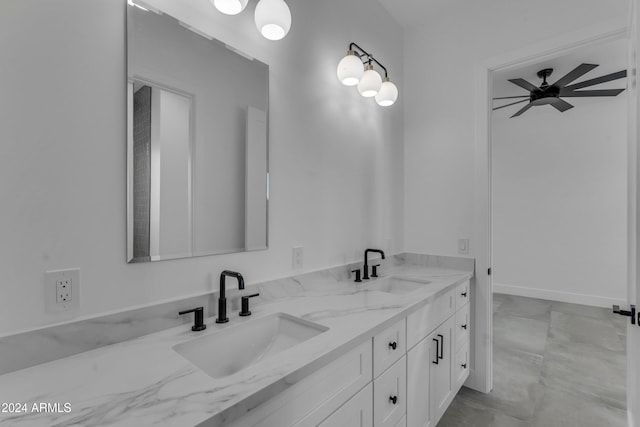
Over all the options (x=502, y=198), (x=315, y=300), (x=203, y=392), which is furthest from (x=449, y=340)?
(x=502, y=198)

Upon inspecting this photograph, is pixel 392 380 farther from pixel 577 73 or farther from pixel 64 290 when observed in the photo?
pixel 577 73

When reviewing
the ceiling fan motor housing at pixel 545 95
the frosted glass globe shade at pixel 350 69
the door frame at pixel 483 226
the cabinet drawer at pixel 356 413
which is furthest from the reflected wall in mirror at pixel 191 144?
the ceiling fan motor housing at pixel 545 95

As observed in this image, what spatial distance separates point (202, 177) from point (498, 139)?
4925mm

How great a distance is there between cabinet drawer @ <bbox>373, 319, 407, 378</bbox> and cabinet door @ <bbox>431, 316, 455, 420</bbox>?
39 centimetres

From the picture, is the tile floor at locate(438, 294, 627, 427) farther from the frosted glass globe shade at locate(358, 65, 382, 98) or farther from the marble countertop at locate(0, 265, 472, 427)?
the frosted glass globe shade at locate(358, 65, 382, 98)

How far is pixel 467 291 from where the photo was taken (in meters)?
2.14

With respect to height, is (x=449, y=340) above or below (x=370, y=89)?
below

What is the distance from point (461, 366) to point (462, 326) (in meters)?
0.26

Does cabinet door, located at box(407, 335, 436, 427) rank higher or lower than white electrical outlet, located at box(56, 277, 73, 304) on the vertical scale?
lower

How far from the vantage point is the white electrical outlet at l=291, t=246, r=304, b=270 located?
1.62 m

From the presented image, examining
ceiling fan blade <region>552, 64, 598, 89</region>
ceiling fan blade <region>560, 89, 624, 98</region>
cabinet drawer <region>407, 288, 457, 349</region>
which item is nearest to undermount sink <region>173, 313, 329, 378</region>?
cabinet drawer <region>407, 288, 457, 349</region>

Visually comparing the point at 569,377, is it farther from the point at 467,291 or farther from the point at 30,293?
the point at 30,293

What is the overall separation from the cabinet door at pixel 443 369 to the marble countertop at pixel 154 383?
2.18 ft

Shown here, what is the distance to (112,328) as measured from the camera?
Answer: 976 millimetres
